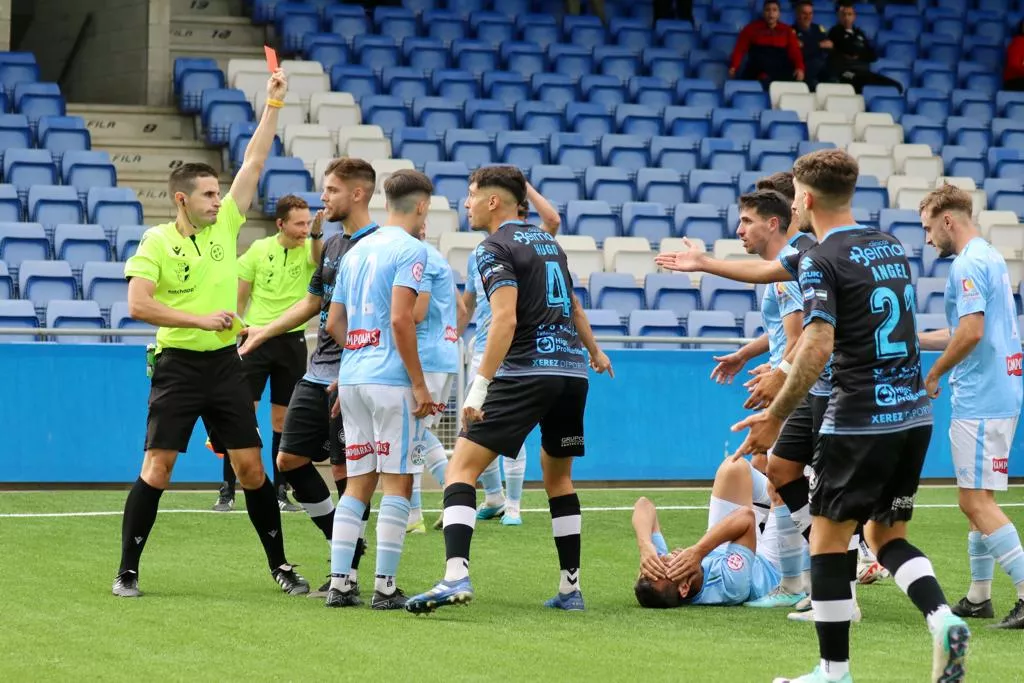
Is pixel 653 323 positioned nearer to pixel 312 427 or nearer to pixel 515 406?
pixel 312 427

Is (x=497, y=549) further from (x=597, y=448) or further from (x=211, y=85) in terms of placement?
(x=211, y=85)

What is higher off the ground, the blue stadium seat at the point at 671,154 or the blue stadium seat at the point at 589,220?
the blue stadium seat at the point at 671,154

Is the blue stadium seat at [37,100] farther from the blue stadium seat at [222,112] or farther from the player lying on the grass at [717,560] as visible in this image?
the player lying on the grass at [717,560]

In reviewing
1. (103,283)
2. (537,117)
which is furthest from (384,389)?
(537,117)

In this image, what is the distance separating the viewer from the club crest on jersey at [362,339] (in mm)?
7074

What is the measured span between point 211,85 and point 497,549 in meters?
10.5

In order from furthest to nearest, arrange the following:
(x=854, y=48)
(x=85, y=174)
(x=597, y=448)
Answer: (x=854, y=48) < (x=85, y=174) < (x=597, y=448)

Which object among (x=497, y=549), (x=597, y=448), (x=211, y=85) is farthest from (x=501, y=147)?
(x=497, y=549)

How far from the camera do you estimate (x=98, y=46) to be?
806 inches

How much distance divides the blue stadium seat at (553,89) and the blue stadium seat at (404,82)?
149 cm

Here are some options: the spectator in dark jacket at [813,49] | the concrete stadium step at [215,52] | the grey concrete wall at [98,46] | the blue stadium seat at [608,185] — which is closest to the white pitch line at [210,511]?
the blue stadium seat at [608,185]

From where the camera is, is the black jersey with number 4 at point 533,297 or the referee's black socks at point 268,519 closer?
the black jersey with number 4 at point 533,297

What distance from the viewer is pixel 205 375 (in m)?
7.51

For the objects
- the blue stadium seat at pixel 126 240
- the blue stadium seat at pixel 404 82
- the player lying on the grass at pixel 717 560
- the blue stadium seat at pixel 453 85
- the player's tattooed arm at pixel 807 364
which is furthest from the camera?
the blue stadium seat at pixel 453 85
